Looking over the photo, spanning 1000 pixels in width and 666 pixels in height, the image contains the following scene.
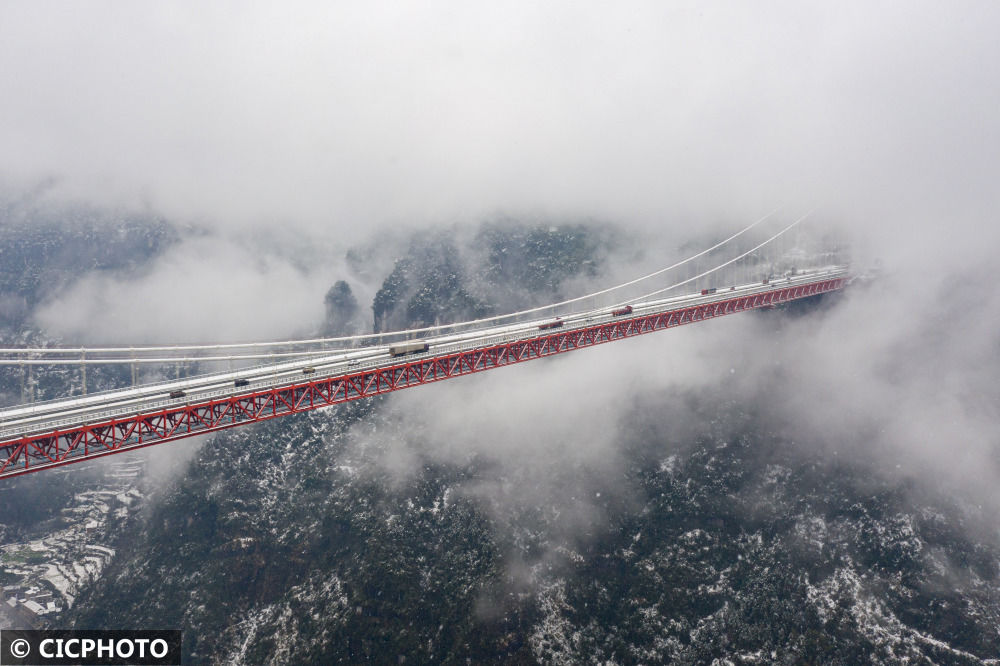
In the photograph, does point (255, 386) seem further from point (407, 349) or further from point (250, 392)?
point (407, 349)

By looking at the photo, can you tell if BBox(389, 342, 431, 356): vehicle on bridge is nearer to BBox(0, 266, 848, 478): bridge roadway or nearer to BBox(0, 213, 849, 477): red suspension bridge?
BBox(0, 213, 849, 477): red suspension bridge

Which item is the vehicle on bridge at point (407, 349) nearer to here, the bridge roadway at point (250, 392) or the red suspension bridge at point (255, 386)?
the red suspension bridge at point (255, 386)

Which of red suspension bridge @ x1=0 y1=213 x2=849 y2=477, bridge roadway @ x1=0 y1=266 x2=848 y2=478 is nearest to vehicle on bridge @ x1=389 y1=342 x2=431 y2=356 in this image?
red suspension bridge @ x1=0 y1=213 x2=849 y2=477

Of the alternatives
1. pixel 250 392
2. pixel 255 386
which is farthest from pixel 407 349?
pixel 250 392

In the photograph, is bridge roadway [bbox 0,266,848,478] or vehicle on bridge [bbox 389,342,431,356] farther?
vehicle on bridge [bbox 389,342,431,356]

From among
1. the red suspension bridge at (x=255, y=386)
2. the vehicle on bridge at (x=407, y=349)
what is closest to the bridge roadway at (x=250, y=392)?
the red suspension bridge at (x=255, y=386)

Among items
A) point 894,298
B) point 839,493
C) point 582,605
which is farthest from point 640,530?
point 894,298
